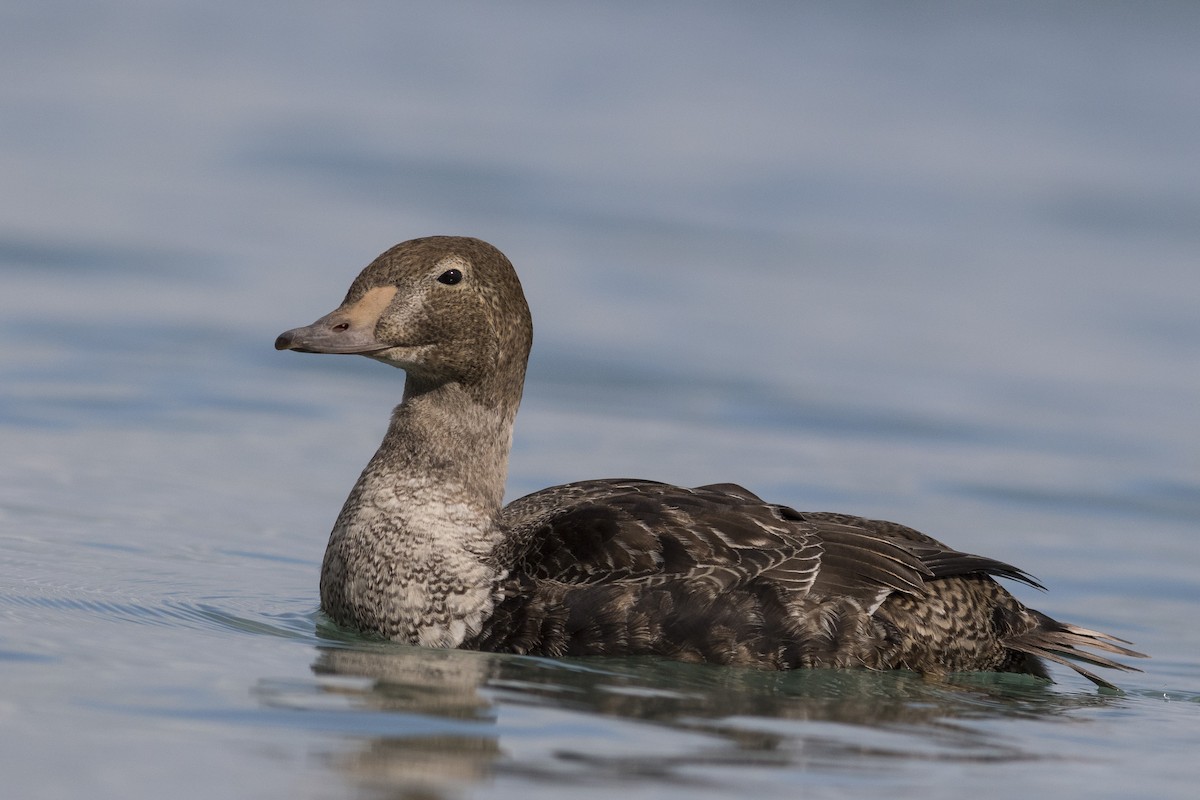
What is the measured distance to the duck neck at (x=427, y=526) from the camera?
8.59 metres

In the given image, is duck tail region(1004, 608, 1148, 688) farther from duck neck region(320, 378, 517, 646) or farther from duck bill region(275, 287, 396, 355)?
duck bill region(275, 287, 396, 355)

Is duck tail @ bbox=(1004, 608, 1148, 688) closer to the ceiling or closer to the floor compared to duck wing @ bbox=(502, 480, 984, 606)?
closer to the floor

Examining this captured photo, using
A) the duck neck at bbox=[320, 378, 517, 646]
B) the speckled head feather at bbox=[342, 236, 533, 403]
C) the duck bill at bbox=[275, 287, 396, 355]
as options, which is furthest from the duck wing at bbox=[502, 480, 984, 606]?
the duck bill at bbox=[275, 287, 396, 355]

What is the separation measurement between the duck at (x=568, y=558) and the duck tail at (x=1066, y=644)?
0.01m

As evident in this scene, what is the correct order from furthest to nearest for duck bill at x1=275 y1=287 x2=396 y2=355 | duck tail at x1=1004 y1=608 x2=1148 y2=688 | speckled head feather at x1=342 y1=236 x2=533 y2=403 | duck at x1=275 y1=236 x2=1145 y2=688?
speckled head feather at x1=342 y1=236 x2=533 y2=403 → duck tail at x1=1004 y1=608 x2=1148 y2=688 → duck bill at x1=275 y1=287 x2=396 y2=355 → duck at x1=275 y1=236 x2=1145 y2=688

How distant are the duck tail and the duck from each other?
11 mm

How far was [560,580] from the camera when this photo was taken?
27.8 feet

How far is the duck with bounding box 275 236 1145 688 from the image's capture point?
834 cm

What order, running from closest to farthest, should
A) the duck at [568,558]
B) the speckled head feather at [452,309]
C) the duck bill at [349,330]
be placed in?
1. the duck at [568,558]
2. the duck bill at [349,330]
3. the speckled head feather at [452,309]

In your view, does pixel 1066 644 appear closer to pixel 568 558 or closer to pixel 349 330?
pixel 568 558

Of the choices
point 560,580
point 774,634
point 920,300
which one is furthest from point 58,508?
point 920,300

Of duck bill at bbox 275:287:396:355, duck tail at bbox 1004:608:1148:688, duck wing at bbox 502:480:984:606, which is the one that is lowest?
duck tail at bbox 1004:608:1148:688

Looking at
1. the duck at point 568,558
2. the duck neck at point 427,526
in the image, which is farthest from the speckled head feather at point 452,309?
the duck neck at point 427,526

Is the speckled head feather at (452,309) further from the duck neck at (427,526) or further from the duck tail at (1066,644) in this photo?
the duck tail at (1066,644)
